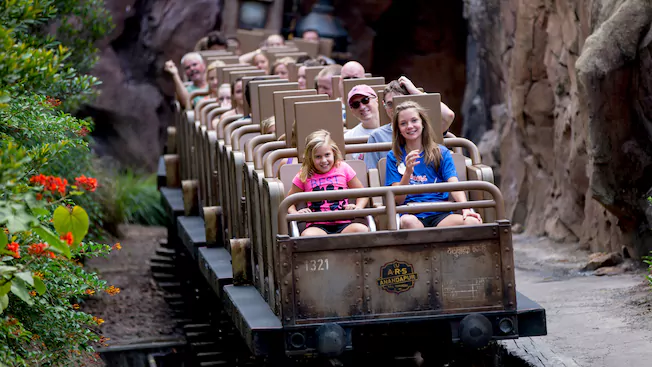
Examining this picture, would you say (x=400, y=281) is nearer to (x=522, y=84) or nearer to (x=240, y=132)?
(x=240, y=132)

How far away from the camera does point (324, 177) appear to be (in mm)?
6453

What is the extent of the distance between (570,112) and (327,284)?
20.2 ft

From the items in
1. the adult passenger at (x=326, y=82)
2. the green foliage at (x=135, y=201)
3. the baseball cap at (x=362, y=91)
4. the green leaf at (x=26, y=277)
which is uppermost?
the adult passenger at (x=326, y=82)

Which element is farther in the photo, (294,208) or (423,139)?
(423,139)

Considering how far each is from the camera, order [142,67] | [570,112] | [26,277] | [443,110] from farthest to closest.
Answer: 1. [142,67]
2. [570,112]
3. [443,110]
4. [26,277]

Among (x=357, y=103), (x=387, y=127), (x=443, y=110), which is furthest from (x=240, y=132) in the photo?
(x=443, y=110)

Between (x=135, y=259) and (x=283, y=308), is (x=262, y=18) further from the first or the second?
(x=283, y=308)

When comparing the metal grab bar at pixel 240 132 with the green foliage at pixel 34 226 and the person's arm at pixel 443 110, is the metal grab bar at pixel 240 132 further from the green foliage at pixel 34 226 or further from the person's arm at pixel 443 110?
the person's arm at pixel 443 110

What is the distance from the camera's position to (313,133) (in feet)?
21.4

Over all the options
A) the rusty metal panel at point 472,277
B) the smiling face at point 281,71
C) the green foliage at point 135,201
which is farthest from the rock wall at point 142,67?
the rusty metal panel at point 472,277

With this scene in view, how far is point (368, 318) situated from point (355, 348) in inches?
13.3

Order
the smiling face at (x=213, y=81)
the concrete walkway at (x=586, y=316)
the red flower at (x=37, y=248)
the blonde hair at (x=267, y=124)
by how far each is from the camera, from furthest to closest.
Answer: the smiling face at (x=213, y=81), the blonde hair at (x=267, y=124), the concrete walkway at (x=586, y=316), the red flower at (x=37, y=248)

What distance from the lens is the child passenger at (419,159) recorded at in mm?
6480

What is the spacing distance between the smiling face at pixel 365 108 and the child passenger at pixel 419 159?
0.79 m
